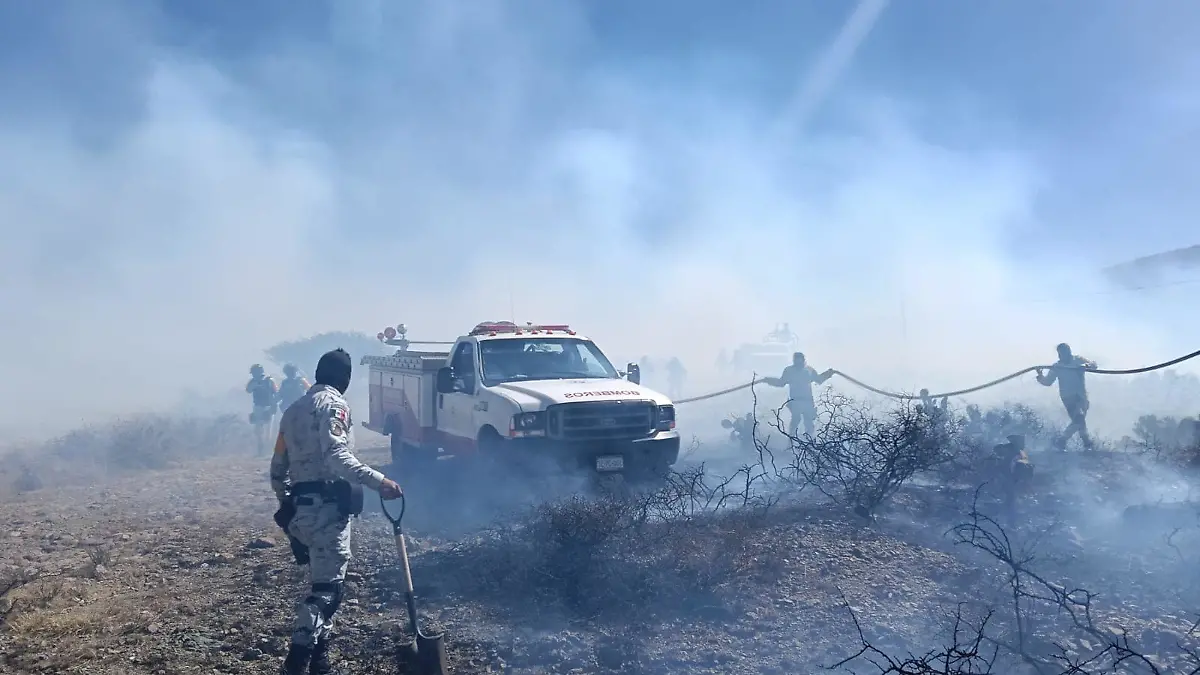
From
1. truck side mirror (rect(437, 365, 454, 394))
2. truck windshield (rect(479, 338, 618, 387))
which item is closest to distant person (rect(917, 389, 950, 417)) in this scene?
truck windshield (rect(479, 338, 618, 387))

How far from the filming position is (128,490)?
12.5 metres

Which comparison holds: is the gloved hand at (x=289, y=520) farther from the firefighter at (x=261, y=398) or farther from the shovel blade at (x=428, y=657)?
the firefighter at (x=261, y=398)

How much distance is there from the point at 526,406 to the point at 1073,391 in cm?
892

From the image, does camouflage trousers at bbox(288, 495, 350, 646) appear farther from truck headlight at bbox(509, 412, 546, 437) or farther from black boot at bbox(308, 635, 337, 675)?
truck headlight at bbox(509, 412, 546, 437)

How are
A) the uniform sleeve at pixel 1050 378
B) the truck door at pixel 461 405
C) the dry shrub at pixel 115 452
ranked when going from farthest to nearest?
the dry shrub at pixel 115 452 < the uniform sleeve at pixel 1050 378 < the truck door at pixel 461 405

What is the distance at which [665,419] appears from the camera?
9.24m

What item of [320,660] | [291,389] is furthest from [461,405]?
[291,389]

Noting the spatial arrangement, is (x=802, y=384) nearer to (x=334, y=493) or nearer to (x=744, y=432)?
(x=744, y=432)

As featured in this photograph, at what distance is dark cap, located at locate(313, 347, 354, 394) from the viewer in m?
5.09

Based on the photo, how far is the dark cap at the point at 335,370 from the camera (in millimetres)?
5094

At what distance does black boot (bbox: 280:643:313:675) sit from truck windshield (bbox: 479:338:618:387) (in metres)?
5.19

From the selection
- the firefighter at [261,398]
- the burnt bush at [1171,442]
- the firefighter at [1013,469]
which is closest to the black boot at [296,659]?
the firefighter at [1013,469]

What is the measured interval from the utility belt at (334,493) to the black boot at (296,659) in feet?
2.47

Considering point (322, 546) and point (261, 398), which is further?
point (261, 398)
